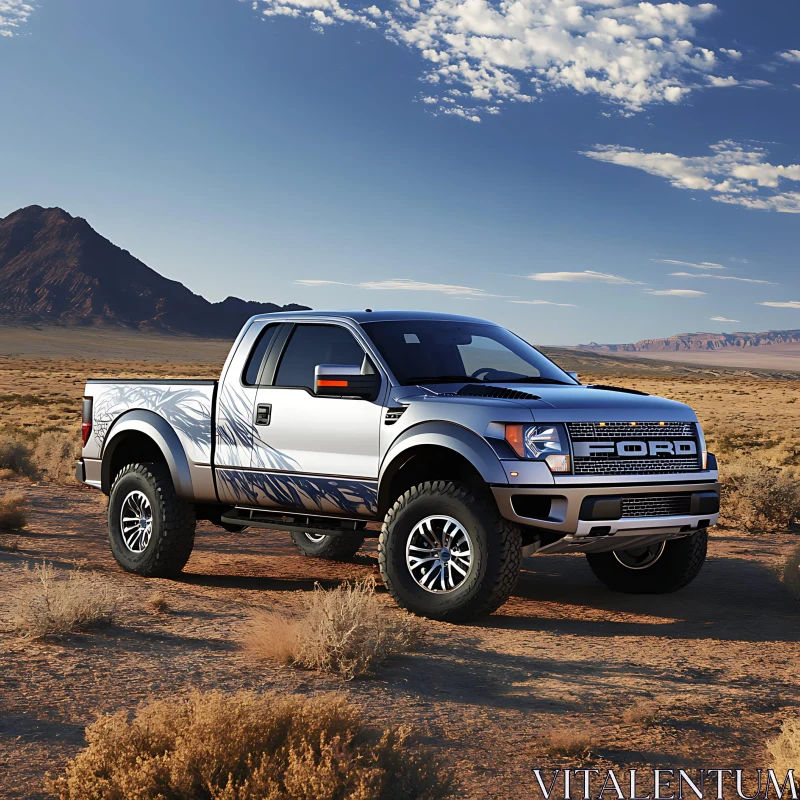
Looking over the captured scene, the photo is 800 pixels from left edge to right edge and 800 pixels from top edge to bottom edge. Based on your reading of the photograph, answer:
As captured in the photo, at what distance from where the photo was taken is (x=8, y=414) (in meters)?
39.5

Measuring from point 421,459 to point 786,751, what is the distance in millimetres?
3698

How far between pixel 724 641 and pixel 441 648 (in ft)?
6.99

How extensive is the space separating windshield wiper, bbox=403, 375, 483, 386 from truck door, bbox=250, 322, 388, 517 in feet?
0.69

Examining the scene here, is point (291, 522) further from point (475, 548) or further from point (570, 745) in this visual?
point (570, 745)

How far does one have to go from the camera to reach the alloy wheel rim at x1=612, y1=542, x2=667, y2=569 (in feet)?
27.9

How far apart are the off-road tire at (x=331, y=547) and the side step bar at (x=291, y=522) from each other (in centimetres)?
195

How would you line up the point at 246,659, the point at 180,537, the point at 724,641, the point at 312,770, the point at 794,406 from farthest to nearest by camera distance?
the point at 794,406 → the point at 180,537 → the point at 724,641 → the point at 246,659 → the point at 312,770

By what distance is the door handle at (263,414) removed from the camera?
324 inches

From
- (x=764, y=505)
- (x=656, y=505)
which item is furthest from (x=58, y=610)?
(x=764, y=505)

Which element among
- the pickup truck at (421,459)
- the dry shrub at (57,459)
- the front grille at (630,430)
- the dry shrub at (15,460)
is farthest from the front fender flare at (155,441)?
the dry shrub at (15,460)

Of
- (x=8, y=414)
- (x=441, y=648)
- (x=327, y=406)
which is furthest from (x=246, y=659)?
(x=8, y=414)

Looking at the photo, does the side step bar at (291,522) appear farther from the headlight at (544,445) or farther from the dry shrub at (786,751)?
the dry shrub at (786,751)

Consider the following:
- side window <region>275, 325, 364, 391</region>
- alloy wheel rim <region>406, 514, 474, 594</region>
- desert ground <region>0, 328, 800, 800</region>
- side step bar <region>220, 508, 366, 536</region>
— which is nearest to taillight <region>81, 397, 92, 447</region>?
desert ground <region>0, 328, 800, 800</region>

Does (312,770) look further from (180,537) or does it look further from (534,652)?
(180,537)
